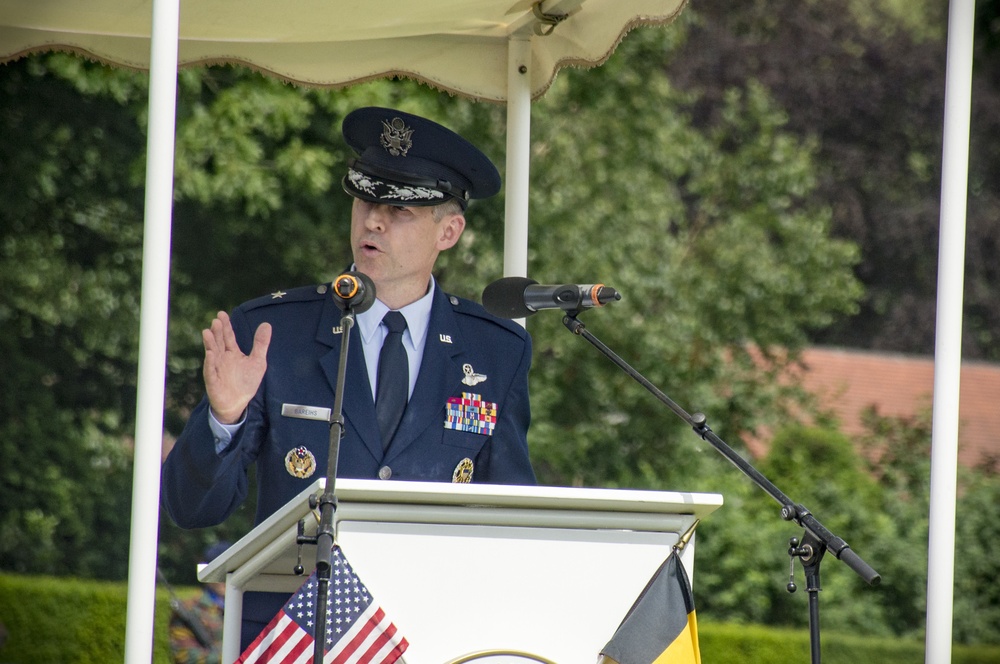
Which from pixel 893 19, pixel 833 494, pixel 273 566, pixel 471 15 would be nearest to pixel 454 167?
pixel 471 15

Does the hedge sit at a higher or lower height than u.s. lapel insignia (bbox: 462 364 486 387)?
lower

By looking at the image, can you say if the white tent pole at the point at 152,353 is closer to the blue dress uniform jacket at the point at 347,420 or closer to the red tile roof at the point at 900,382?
the blue dress uniform jacket at the point at 347,420

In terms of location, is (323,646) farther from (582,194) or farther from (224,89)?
(582,194)

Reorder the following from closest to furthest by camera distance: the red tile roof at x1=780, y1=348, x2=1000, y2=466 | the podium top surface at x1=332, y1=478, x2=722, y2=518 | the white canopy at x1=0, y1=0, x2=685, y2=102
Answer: the podium top surface at x1=332, y1=478, x2=722, y2=518, the white canopy at x1=0, y1=0, x2=685, y2=102, the red tile roof at x1=780, y1=348, x2=1000, y2=466

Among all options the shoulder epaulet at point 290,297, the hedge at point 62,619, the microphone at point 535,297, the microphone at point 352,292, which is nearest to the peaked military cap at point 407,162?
the shoulder epaulet at point 290,297

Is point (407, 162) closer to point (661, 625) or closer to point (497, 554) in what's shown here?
point (497, 554)

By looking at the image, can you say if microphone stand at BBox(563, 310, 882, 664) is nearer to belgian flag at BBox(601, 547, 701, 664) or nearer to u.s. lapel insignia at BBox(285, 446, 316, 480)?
belgian flag at BBox(601, 547, 701, 664)

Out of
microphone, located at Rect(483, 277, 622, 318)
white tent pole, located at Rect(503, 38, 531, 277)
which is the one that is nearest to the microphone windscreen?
microphone, located at Rect(483, 277, 622, 318)

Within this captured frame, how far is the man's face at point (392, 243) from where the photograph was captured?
3.56 meters

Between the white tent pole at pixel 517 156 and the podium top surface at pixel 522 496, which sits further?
the white tent pole at pixel 517 156

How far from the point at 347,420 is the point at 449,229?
0.68m

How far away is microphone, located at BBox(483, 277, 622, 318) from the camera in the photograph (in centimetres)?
295

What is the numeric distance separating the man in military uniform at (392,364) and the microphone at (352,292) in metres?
0.58

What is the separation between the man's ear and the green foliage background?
3820 mm
